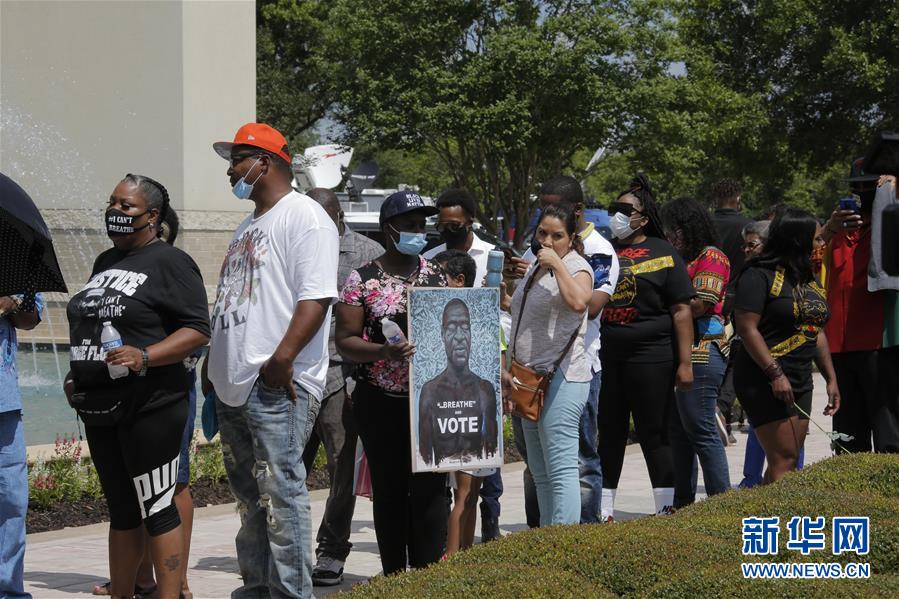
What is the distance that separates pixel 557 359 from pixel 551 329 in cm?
15

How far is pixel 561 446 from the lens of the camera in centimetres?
617

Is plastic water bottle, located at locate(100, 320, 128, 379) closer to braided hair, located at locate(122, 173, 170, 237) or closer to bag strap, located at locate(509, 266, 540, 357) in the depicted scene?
braided hair, located at locate(122, 173, 170, 237)

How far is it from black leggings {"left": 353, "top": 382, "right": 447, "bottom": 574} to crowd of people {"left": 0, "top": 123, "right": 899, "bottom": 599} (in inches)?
0.4

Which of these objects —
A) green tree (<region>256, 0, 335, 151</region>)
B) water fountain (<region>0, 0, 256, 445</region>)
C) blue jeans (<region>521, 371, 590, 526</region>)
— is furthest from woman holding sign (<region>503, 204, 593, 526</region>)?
green tree (<region>256, 0, 335, 151</region>)

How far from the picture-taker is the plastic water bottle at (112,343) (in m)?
5.04

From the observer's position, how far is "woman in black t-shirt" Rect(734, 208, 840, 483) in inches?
279

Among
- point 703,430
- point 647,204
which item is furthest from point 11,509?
point 703,430

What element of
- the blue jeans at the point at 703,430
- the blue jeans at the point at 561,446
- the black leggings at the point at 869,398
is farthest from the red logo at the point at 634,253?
the blue jeans at the point at 561,446

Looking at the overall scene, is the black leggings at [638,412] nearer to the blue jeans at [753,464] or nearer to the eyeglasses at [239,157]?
the blue jeans at [753,464]

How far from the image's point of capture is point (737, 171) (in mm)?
34688

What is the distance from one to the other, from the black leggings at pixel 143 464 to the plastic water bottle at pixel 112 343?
0.23 meters

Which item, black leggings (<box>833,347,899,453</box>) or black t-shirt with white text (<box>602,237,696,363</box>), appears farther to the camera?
black t-shirt with white text (<box>602,237,696,363</box>)

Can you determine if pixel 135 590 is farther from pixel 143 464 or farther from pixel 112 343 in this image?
pixel 112 343

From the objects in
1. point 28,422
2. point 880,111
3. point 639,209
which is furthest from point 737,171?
point 639,209
